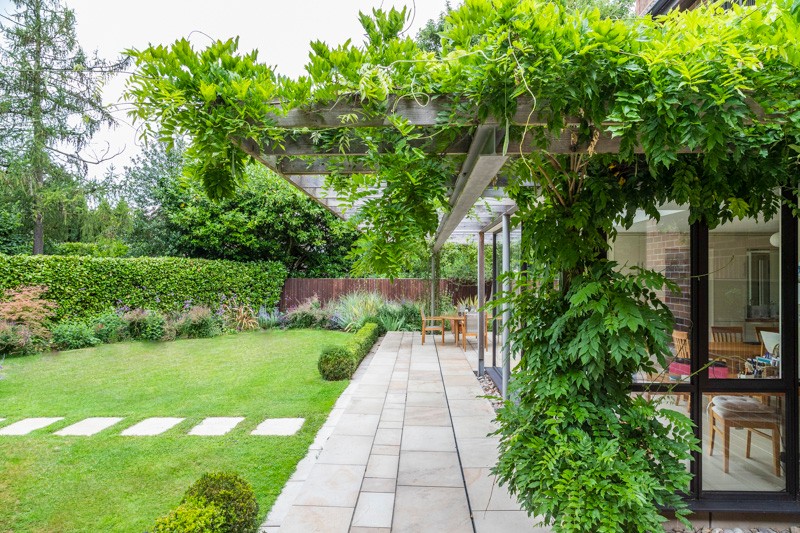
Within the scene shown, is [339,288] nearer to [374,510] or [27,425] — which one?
[27,425]

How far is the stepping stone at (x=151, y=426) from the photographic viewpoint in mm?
4234

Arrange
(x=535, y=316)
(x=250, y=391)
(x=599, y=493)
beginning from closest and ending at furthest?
(x=599, y=493), (x=535, y=316), (x=250, y=391)

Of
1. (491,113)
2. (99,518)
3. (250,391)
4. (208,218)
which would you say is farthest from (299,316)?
(491,113)

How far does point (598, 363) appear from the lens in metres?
1.87

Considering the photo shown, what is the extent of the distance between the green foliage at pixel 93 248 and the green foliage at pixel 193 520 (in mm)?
14946

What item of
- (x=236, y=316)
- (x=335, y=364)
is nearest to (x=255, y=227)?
(x=236, y=316)

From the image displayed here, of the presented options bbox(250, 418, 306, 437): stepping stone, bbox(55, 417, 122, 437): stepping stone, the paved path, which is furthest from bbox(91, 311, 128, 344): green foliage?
bbox(250, 418, 306, 437): stepping stone

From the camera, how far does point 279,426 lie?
14.4ft

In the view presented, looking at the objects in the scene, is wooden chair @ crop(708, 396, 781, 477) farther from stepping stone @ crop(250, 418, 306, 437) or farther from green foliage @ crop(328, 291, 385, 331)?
green foliage @ crop(328, 291, 385, 331)

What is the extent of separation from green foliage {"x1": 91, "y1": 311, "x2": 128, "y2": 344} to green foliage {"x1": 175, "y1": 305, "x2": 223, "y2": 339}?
3.38 ft

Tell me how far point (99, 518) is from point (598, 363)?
9.84ft

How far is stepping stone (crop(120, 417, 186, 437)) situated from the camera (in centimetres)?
423

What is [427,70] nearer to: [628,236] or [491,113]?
[491,113]

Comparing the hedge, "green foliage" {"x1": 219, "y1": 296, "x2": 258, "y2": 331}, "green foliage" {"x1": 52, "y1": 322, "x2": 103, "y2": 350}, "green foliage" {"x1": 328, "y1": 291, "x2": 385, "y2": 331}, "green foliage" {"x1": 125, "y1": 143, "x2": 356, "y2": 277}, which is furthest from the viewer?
"green foliage" {"x1": 125, "y1": 143, "x2": 356, "y2": 277}
